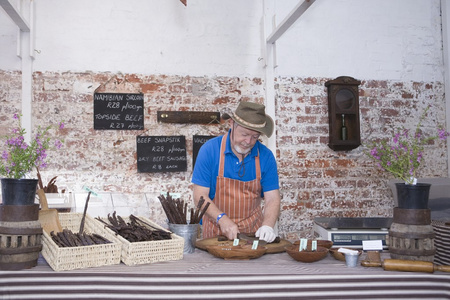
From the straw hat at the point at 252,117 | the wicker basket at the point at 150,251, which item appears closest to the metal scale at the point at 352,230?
the straw hat at the point at 252,117

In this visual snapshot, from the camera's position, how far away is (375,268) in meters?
1.93

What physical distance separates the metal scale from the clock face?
1.80 meters

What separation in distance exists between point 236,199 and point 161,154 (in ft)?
4.59

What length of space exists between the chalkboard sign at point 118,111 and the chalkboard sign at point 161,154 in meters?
0.20

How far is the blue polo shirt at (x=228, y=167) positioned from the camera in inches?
126

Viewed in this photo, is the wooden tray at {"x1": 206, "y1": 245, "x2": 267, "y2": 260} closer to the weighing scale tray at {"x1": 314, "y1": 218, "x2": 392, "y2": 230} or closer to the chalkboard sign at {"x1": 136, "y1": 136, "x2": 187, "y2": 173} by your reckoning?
the weighing scale tray at {"x1": 314, "y1": 218, "x2": 392, "y2": 230}

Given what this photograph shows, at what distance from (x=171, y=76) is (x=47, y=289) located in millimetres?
3127

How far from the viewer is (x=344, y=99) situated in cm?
462

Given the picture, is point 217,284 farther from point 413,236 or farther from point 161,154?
point 161,154

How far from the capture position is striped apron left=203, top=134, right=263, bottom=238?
3246mm

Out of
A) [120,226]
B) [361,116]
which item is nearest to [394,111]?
[361,116]

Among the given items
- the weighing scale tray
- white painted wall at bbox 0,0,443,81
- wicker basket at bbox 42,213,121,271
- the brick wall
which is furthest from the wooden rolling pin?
white painted wall at bbox 0,0,443,81

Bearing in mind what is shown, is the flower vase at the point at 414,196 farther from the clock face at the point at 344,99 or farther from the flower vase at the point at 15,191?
the clock face at the point at 344,99

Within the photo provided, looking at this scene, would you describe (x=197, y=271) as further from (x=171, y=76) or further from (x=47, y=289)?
(x=171, y=76)
